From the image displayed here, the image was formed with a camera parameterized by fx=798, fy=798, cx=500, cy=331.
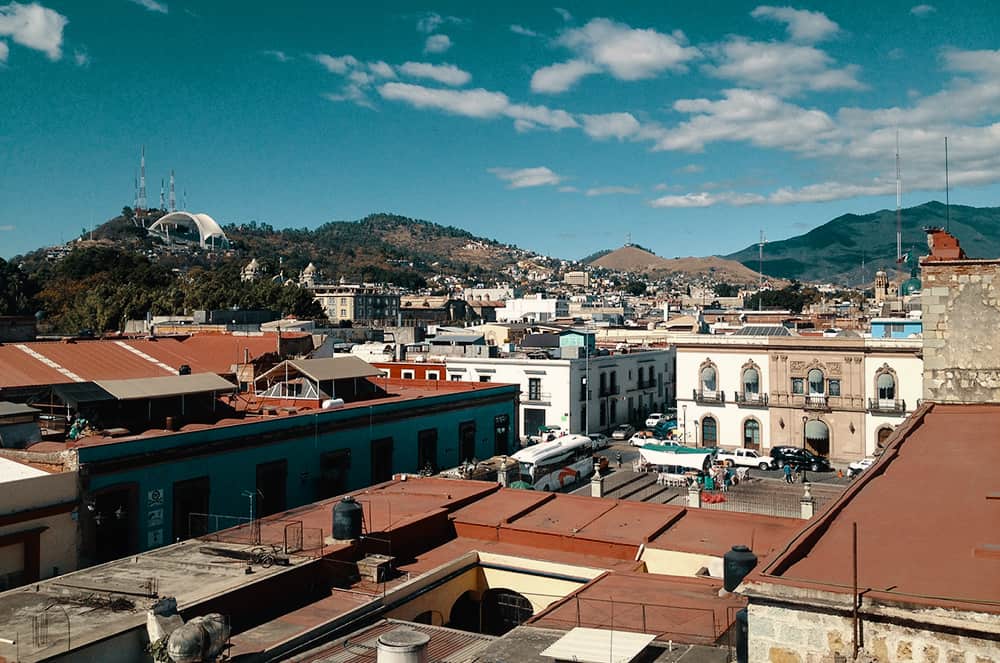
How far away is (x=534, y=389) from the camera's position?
1900 inches

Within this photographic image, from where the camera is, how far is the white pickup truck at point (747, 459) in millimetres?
41325

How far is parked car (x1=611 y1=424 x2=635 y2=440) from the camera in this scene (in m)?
50.0

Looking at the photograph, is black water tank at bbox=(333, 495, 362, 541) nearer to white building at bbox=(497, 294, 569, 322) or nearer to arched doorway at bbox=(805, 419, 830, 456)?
arched doorway at bbox=(805, 419, 830, 456)

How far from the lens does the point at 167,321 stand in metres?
60.0

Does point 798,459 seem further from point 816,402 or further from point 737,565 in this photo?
point 737,565

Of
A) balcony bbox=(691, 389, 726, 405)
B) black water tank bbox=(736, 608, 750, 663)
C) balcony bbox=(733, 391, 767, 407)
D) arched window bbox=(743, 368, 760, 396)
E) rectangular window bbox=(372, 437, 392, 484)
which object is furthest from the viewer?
balcony bbox=(691, 389, 726, 405)

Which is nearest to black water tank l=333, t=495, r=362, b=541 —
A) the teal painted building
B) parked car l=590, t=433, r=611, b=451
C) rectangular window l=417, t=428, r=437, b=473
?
the teal painted building

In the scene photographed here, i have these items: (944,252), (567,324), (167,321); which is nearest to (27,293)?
(167,321)

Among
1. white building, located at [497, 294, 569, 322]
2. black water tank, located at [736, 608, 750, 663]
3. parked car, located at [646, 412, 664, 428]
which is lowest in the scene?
parked car, located at [646, 412, 664, 428]

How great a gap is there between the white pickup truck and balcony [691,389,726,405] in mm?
4170

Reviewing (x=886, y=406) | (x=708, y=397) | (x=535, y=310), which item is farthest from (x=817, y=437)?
(x=535, y=310)

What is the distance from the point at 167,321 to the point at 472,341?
914 inches

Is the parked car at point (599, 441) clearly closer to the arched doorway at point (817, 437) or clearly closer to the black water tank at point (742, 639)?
the arched doorway at point (817, 437)

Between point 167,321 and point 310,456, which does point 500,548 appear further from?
point 167,321
